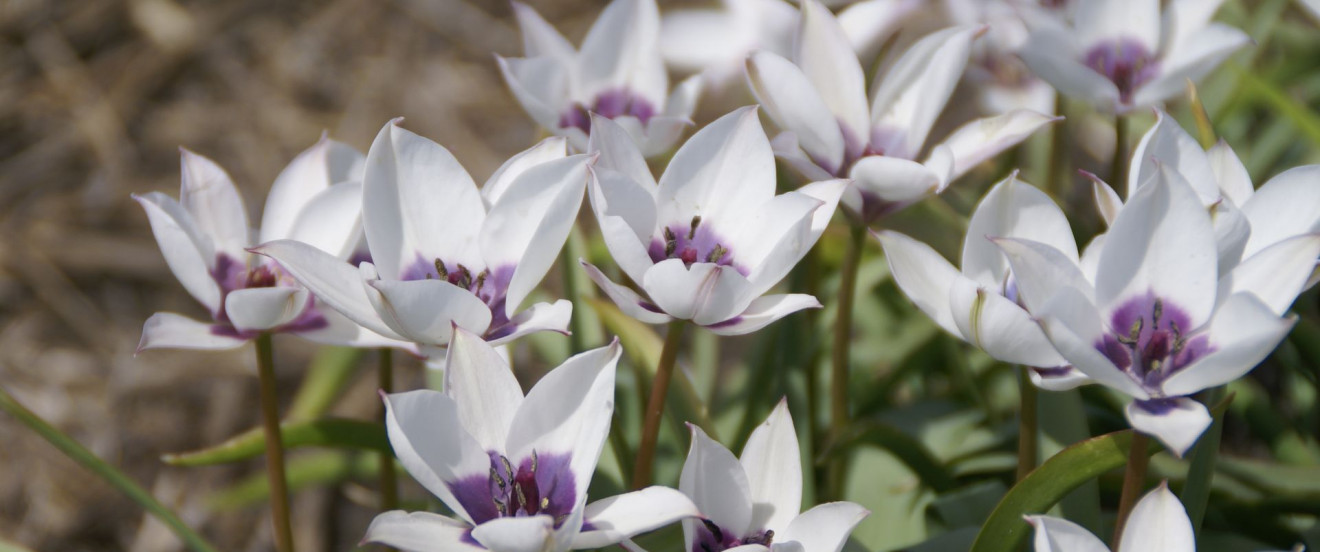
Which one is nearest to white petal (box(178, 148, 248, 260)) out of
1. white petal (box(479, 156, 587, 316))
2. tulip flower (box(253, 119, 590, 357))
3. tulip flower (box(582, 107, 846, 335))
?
tulip flower (box(253, 119, 590, 357))

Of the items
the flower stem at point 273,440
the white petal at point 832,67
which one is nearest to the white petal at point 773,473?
the white petal at point 832,67

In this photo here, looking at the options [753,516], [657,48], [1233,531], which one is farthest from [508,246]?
[1233,531]

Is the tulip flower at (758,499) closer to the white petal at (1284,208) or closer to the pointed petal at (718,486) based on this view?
the pointed petal at (718,486)

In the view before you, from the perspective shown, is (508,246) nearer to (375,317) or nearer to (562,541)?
(375,317)

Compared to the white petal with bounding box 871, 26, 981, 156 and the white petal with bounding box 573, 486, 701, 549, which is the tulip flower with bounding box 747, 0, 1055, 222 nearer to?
the white petal with bounding box 871, 26, 981, 156

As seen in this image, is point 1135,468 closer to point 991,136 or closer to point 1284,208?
point 1284,208
